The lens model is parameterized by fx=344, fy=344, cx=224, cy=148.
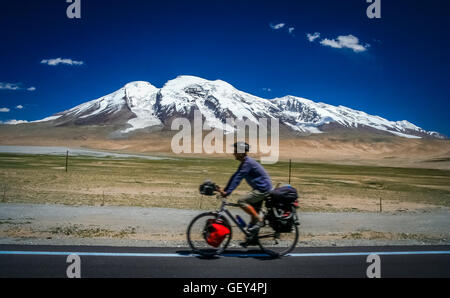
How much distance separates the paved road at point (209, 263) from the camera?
18.0 feet

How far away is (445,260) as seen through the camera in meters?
6.52

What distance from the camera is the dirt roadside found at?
7934 millimetres

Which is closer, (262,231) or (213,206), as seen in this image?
(262,231)

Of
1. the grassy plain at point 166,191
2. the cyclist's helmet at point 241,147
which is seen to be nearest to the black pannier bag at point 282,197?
the cyclist's helmet at point 241,147

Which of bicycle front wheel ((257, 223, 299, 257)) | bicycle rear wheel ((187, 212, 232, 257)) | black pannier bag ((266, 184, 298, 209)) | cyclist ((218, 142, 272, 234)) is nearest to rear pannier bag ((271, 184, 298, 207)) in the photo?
black pannier bag ((266, 184, 298, 209))

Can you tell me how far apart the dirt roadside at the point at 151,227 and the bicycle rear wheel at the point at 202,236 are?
895 mm

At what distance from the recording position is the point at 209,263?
6102mm

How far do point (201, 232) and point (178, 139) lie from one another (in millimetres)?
163283

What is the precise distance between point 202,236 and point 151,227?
3.90 metres

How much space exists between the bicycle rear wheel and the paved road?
18 cm

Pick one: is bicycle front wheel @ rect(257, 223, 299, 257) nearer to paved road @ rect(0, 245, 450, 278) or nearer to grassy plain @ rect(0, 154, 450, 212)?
paved road @ rect(0, 245, 450, 278)

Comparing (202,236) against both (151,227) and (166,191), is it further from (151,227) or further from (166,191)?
(166,191)
